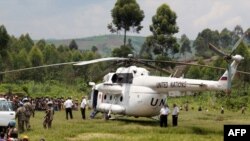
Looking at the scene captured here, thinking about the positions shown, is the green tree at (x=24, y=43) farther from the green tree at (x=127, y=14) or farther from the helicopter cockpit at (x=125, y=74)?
the helicopter cockpit at (x=125, y=74)

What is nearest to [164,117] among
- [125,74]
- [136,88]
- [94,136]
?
[136,88]

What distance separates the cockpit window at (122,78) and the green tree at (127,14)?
3466 centimetres

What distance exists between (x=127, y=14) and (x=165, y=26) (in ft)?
17.2

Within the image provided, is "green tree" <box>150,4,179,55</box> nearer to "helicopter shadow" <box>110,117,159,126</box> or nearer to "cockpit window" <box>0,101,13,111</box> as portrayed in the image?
"helicopter shadow" <box>110,117,159,126</box>

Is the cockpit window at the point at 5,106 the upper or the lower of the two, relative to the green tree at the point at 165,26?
lower

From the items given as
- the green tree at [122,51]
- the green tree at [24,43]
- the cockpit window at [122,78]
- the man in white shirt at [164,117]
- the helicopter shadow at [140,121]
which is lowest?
the helicopter shadow at [140,121]

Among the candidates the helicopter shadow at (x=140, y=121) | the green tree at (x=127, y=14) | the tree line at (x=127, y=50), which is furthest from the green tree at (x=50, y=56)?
the helicopter shadow at (x=140, y=121)

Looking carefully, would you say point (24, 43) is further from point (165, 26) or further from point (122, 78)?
point (122, 78)

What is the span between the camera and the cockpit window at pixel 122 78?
94.8 feet

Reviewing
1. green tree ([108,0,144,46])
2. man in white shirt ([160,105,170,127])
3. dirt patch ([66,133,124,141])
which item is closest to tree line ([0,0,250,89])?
green tree ([108,0,144,46])

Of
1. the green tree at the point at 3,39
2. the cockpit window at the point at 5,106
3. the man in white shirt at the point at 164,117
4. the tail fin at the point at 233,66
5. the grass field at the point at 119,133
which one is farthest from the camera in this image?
the green tree at the point at 3,39

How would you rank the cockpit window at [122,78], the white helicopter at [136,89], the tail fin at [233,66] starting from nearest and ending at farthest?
the tail fin at [233,66]
the white helicopter at [136,89]
the cockpit window at [122,78]

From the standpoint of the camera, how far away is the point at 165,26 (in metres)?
62.6

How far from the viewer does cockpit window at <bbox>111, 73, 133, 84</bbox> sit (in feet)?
94.8
